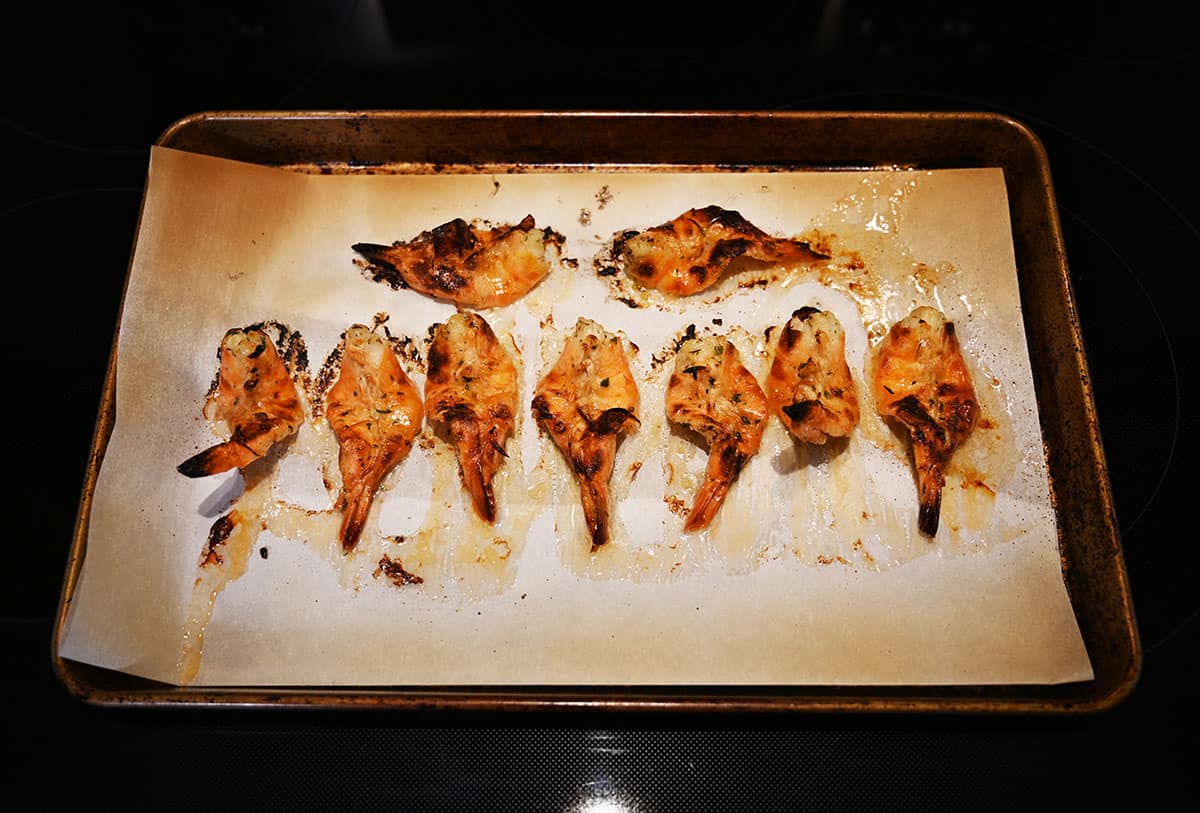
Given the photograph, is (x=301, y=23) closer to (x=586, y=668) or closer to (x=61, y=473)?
(x=61, y=473)

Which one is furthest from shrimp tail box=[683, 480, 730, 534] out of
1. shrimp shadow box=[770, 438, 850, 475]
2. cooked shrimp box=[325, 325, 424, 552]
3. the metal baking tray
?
cooked shrimp box=[325, 325, 424, 552]

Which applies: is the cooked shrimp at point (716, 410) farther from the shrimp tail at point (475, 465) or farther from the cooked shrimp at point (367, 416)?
the cooked shrimp at point (367, 416)

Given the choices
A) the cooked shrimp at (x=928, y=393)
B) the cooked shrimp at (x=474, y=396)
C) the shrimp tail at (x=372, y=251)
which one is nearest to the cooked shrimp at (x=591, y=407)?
the cooked shrimp at (x=474, y=396)

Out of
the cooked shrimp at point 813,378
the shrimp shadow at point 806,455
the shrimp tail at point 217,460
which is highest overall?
the cooked shrimp at point 813,378

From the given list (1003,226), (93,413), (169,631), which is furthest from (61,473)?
(1003,226)

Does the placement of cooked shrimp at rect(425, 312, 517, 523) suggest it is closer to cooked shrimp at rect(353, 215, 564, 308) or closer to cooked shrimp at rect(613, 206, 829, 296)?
cooked shrimp at rect(353, 215, 564, 308)
